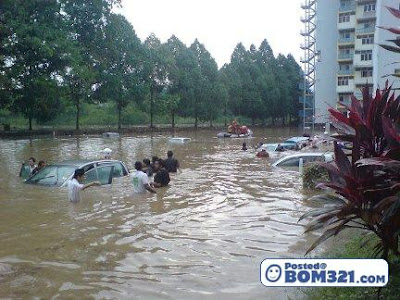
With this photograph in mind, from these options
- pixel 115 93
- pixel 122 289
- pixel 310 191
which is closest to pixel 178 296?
pixel 122 289

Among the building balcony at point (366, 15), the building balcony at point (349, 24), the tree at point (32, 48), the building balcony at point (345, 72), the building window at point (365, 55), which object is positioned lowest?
the tree at point (32, 48)

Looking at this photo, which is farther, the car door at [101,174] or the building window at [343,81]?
the building window at [343,81]

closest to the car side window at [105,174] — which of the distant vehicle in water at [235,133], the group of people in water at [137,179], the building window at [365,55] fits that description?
the group of people in water at [137,179]

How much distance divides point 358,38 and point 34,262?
61286mm

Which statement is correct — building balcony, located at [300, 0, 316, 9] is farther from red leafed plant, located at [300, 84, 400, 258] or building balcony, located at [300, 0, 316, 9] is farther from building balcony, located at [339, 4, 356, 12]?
red leafed plant, located at [300, 84, 400, 258]

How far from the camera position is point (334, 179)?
4.05 m

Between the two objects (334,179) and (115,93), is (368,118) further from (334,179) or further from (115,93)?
(115,93)

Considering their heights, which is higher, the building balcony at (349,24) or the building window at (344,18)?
the building window at (344,18)

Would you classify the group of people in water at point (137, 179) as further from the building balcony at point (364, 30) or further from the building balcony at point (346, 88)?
the building balcony at point (364, 30)

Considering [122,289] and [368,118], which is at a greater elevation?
[368,118]

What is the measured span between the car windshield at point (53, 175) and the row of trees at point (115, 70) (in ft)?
43.8

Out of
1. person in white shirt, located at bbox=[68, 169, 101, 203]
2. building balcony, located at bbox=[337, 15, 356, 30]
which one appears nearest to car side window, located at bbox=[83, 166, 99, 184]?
person in white shirt, located at bbox=[68, 169, 101, 203]

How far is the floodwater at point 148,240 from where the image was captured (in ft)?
18.8

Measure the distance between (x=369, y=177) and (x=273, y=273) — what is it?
1.33m
